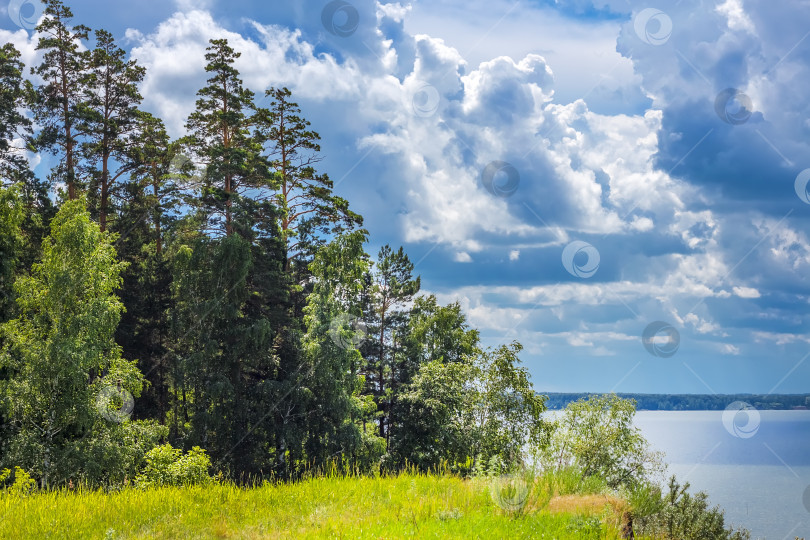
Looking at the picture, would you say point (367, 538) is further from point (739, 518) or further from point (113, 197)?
point (739, 518)

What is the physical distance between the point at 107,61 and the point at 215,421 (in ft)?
73.9

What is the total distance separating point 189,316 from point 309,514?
82.8ft

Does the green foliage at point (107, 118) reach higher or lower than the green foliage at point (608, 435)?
higher

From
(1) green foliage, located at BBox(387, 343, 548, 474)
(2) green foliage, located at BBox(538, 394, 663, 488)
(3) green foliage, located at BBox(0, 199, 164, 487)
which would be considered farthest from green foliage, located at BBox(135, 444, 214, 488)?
(2) green foliage, located at BBox(538, 394, 663, 488)

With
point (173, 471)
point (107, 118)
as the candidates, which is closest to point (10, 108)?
point (107, 118)

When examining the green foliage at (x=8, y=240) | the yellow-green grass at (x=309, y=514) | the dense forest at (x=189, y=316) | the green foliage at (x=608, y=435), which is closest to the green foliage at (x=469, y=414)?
the dense forest at (x=189, y=316)

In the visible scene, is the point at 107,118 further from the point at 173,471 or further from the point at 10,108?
the point at 173,471

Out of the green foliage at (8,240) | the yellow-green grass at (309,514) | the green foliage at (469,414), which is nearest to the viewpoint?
the yellow-green grass at (309,514)

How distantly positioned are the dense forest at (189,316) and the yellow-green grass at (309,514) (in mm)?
12499

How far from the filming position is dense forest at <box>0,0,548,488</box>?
75.7 ft

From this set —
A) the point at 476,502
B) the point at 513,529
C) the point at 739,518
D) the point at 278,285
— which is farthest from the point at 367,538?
the point at 739,518

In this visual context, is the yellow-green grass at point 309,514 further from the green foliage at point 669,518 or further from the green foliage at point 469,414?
the green foliage at point 469,414

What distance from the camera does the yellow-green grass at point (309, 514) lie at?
782cm

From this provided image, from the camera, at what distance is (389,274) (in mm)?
48562
